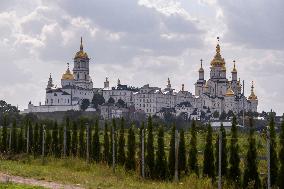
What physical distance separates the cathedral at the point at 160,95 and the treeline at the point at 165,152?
10033cm

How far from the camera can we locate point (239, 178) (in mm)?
16031

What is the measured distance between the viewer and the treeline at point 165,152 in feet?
50.0

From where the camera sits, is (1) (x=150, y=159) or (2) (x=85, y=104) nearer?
(1) (x=150, y=159)

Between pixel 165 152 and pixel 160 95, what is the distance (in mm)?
121288

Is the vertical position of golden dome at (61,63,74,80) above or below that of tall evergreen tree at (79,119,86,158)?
above

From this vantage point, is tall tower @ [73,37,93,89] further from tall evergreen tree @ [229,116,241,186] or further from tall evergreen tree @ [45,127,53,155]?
tall evergreen tree @ [229,116,241,186]

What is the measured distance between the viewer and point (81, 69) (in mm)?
136625

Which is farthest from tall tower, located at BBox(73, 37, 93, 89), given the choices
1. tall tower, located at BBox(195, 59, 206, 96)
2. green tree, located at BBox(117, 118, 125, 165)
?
green tree, located at BBox(117, 118, 125, 165)

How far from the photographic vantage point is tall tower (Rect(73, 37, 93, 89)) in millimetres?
136625

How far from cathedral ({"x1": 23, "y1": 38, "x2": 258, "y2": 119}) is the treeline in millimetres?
100326

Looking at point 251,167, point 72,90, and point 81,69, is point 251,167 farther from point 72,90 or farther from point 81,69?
point 81,69

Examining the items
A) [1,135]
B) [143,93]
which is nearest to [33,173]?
[1,135]

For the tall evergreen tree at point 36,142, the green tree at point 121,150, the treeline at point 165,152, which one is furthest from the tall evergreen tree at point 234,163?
the tall evergreen tree at point 36,142

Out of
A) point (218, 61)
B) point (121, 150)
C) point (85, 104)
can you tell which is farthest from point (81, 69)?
point (121, 150)
